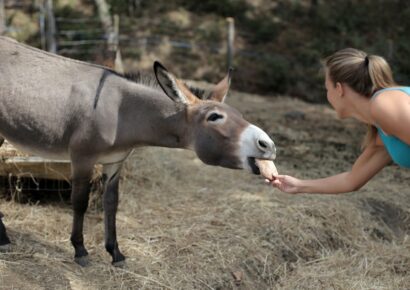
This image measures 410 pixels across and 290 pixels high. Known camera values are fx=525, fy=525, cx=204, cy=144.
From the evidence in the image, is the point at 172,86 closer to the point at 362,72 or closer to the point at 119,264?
the point at 362,72

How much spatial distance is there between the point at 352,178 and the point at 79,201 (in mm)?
1938

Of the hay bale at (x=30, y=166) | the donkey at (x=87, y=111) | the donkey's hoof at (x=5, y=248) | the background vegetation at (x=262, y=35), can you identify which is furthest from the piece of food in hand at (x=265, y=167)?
the background vegetation at (x=262, y=35)

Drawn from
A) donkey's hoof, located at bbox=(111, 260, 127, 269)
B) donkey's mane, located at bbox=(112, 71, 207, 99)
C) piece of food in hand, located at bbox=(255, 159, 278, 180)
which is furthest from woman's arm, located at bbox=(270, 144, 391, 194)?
donkey's hoof, located at bbox=(111, 260, 127, 269)

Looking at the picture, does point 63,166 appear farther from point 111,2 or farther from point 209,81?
point 111,2

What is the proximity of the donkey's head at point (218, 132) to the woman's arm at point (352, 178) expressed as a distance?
1.02 ft

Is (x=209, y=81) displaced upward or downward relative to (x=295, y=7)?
downward

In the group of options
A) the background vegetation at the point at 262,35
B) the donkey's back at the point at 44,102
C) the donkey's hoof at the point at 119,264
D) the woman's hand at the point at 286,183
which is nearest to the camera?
the woman's hand at the point at 286,183

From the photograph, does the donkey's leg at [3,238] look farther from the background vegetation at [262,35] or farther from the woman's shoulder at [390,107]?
the background vegetation at [262,35]

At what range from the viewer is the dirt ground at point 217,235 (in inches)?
156

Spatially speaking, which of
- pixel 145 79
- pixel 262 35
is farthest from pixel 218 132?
pixel 262 35

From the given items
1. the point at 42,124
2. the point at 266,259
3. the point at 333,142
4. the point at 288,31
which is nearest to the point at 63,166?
the point at 42,124

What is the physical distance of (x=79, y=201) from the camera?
3846mm

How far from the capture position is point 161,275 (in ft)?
13.1

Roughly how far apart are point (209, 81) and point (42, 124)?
932cm
